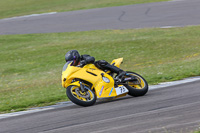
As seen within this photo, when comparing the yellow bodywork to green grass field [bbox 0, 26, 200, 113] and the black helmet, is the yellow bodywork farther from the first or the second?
green grass field [bbox 0, 26, 200, 113]

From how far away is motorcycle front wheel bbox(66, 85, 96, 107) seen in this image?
25.9 feet

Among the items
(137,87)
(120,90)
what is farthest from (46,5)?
(120,90)

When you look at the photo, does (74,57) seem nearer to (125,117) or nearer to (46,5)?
(125,117)

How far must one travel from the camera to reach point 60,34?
23.8 metres

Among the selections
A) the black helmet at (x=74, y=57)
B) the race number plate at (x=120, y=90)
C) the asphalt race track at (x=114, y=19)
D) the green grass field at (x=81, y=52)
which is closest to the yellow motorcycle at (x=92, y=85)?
the race number plate at (x=120, y=90)

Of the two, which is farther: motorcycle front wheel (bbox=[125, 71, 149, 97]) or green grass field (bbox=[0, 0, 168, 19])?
green grass field (bbox=[0, 0, 168, 19])

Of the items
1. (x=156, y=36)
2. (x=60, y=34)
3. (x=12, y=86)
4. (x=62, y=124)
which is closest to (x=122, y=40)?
(x=156, y=36)

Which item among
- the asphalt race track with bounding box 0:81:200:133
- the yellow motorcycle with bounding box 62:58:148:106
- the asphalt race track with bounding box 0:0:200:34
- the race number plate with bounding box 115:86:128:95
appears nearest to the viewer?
the asphalt race track with bounding box 0:81:200:133

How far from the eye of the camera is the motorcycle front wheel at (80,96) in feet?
25.9

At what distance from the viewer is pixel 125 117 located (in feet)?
21.5

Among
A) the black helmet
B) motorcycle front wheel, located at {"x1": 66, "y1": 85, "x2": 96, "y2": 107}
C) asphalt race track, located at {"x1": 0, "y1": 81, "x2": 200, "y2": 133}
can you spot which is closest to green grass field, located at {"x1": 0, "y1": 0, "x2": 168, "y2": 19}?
the black helmet

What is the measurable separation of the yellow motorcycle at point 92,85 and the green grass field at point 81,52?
69.7 inches

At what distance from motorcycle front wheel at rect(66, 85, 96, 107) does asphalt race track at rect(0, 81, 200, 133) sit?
5.9 inches

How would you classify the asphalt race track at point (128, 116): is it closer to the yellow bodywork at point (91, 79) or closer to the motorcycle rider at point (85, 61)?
the yellow bodywork at point (91, 79)
